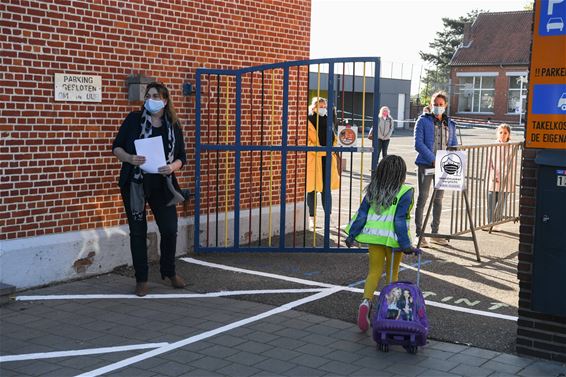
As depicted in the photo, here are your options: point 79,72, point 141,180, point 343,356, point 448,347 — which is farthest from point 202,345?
point 79,72

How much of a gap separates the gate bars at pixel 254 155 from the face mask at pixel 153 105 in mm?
1801

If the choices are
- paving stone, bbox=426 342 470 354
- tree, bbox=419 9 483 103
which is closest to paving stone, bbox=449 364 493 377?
paving stone, bbox=426 342 470 354

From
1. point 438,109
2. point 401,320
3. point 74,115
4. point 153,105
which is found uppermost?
point 438,109

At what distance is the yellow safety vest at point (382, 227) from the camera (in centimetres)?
624

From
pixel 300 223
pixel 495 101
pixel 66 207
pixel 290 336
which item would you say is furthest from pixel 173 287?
pixel 495 101

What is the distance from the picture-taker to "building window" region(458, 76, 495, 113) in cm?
6419

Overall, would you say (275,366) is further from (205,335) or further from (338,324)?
(338,324)

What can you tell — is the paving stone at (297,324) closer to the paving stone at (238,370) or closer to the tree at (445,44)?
the paving stone at (238,370)

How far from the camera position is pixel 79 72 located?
25.7 feet

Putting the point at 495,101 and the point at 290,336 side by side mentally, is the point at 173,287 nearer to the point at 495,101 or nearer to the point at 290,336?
the point at 290,336

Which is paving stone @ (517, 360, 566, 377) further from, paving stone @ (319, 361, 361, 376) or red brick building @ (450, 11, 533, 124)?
red brick building @ (450, 11, 533, 124)

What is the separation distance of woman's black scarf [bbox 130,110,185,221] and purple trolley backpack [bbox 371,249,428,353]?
8.55ft

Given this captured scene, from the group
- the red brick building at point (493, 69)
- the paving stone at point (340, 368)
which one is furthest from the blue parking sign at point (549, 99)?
the red brick building at point (493, 69)

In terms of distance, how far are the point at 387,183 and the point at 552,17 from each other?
185 centimetres
